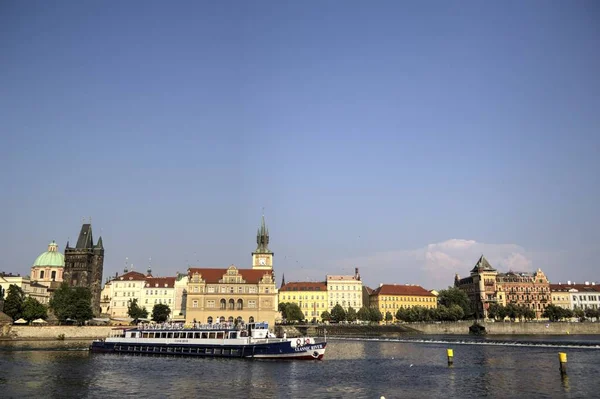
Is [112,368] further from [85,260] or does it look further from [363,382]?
[85,260]

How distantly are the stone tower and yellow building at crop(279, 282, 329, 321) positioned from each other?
55844 millimetres

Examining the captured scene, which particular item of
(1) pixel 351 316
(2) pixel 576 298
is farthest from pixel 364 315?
(2) pixel 576 298

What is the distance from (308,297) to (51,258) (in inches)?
3114

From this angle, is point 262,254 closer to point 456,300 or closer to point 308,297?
point 308,297

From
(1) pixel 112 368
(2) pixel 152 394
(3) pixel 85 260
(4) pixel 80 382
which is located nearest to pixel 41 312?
(3) pixel 85 260

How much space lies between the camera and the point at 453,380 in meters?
46.2

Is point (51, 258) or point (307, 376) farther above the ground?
point (51, 258)

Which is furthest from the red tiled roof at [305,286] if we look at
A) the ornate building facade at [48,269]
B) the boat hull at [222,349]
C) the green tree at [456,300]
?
the boat hull at [222,349]

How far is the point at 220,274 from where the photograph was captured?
Answer: 13138cm

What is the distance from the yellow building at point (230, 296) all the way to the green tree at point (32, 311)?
31.4 m

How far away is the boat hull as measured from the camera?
63250 millimetres

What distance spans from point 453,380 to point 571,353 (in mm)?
30304

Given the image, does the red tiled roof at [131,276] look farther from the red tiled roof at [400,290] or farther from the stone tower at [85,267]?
the red tiled roof at [400,290]

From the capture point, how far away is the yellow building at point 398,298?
172 metres
